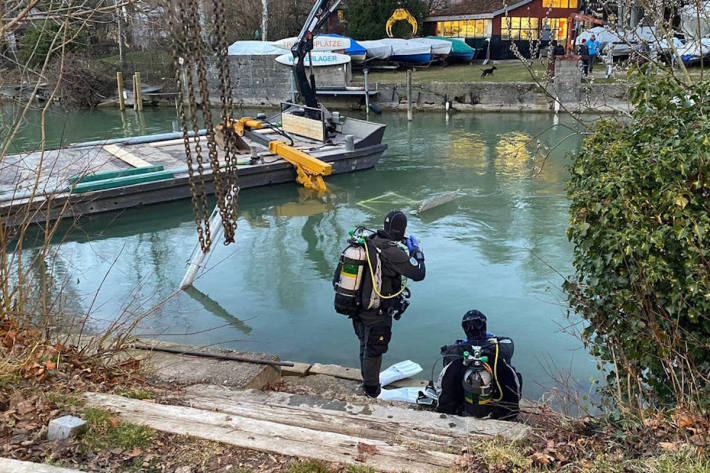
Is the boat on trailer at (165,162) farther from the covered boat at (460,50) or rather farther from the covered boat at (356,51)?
the covered boat at (460,50)

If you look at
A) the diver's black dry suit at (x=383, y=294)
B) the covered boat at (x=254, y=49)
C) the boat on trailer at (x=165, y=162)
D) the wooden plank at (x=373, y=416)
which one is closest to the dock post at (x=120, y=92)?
the covered boat at (x=254, y=49)

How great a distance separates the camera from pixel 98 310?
7.94m

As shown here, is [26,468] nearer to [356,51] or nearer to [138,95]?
[138,95]

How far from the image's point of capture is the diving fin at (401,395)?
5.32 meters

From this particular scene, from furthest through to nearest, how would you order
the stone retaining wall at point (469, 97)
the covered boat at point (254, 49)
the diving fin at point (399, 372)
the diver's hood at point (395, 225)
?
the covered boat at point (254, 49)
the stone retaining wall at point (469, 97)
the diving fin at point (399, 372)
the diver's hood at point (395, 225)

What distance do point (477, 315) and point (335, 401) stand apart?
3.69 ft

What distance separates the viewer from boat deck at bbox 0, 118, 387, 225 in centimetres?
1172

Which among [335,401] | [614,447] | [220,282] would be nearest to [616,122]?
[614,447]

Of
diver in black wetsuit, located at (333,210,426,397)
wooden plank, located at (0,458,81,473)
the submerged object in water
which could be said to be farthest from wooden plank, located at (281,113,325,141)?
wooden plank, located at (0,458,81,473)

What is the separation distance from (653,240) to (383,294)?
7.10 ft

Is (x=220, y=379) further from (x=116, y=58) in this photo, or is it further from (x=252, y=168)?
(x=116, y=58)

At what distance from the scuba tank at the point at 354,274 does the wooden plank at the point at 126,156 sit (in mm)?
9155

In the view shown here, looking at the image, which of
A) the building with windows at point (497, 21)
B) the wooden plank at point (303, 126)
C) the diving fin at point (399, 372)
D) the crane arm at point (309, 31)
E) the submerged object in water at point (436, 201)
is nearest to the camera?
the diving fin at point (399, 372)

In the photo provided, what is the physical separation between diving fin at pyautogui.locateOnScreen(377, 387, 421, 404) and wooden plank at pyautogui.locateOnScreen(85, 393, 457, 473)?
190cm
